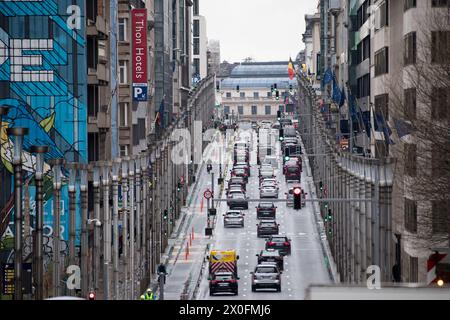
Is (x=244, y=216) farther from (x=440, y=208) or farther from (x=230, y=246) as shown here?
(x=440, y=208)

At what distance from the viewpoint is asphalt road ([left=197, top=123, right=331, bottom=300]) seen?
79875 millimetres

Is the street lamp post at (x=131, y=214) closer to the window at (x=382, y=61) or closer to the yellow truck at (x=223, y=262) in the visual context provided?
the yellow truck at (x=223, y=262)

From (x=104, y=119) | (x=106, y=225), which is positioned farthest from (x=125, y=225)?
(x=104, y=119)

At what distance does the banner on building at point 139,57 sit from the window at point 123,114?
158 cm

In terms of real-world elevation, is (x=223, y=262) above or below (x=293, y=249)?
above

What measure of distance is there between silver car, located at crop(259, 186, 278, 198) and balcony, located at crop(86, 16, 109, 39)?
51.3 m

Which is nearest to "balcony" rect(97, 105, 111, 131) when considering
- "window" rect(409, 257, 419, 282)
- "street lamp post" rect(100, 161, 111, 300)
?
"street lamp post" rect(100, 161, 111, 300)

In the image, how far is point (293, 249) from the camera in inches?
4240

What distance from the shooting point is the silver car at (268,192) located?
457 ft

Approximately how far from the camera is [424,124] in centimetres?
4212

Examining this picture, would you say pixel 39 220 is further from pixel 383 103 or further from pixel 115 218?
pixel 383 103

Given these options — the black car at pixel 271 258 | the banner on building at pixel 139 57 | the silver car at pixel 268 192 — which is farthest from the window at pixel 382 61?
the silver car at pixel 268 192

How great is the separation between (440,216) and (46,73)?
42.2 metres

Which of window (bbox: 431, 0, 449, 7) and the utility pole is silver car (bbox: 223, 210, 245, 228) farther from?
window (bbox: 431, 0, 449, 7)
